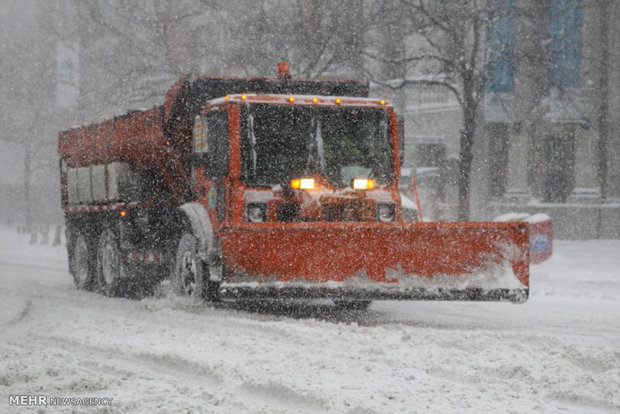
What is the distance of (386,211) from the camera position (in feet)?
35.9

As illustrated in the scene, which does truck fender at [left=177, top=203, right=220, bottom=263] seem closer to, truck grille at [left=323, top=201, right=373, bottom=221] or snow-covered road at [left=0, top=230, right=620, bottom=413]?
snow-covered road at [left=0, top=230, right=620, bottom=413]

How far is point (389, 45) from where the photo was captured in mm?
26266

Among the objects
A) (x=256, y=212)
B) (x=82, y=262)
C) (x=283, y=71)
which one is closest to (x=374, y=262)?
(x=256, y=212)

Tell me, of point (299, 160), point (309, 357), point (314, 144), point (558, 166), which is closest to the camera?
point (309, 357)

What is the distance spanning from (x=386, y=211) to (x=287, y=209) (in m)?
1.11

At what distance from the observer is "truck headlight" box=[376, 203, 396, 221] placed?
1088cm

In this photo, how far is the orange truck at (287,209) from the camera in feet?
32.8

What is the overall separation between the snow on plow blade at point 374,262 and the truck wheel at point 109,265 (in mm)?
3973

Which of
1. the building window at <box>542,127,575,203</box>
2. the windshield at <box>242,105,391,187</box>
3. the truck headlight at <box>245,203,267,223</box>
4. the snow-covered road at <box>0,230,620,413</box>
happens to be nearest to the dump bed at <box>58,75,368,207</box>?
the windshield at <box>242,105,391,187</box>

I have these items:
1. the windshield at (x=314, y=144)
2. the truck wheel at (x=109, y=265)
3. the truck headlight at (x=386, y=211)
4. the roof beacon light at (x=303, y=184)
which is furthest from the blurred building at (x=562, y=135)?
the roof beacon light at (x=303, y=184)

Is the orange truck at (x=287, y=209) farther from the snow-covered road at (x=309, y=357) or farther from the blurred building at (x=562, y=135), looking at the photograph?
the blurred building at (x=562, y=135)

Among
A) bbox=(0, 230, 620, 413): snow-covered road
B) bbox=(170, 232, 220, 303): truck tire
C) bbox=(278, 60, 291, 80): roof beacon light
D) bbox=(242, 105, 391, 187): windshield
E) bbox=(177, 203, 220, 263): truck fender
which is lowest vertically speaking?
bbox=(0, 230, 620, 413): snow-covered road

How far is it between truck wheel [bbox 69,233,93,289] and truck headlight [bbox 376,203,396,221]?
18.3 feet

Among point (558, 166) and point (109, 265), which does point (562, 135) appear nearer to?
point (558, 166)
